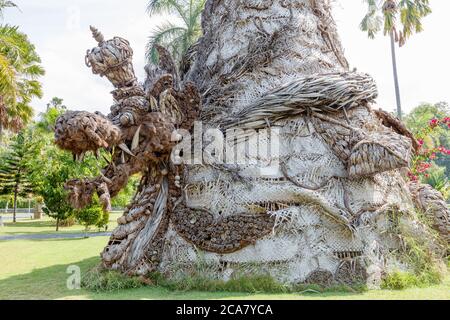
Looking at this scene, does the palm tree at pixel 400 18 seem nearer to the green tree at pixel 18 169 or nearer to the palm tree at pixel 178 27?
the palm tree at pixel 178 27

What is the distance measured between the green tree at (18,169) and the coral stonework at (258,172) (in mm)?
24872

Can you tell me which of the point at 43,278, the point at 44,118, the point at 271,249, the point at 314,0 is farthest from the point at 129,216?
the point at 44,118

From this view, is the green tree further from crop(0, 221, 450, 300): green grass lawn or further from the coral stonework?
the coral stonework

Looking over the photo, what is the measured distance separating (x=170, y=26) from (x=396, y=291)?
21.0 meters

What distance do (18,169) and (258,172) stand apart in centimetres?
2761

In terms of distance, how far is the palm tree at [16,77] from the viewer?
1239 centimetres

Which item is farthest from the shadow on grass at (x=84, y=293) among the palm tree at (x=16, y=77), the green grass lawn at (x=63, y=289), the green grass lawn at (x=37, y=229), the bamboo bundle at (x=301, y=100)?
the green grass lawn at (x=37, y=229)

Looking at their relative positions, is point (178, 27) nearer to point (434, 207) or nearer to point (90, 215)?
point (90, 215)

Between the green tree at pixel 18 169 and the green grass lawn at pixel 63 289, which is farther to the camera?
the green tree at pixel 18 169

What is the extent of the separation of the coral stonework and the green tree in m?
24.9

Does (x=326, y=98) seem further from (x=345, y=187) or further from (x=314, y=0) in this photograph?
(x=314, y=0)

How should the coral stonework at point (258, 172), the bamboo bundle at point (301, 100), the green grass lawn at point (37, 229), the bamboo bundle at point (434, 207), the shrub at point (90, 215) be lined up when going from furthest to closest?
the green grass lawn at point (37, 229) → the shrub at point (90, 215) → the bamboo bundle at point (434, 207) → the bamboo bundle at point (301, 100) → the coral stonework at point (258, 172)

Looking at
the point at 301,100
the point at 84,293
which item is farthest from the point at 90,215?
the point at 301,100

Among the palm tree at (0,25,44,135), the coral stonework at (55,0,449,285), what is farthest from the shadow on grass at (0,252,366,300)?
the palm tree at (0,25,44,135)
